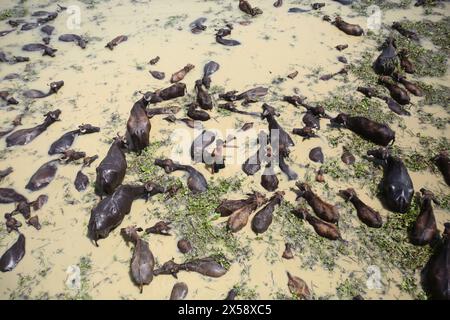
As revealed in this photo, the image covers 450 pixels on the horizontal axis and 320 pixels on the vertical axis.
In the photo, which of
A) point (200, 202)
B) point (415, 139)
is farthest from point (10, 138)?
point (415, 139)

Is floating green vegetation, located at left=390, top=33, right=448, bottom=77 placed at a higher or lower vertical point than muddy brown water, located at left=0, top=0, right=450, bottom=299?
higher

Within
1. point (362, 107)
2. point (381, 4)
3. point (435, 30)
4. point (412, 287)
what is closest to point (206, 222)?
point (412, 287)

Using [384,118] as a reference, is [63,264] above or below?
below

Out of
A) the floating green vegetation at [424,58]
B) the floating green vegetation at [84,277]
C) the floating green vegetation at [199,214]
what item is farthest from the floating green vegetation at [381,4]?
the floating green vegetation at [84,277]

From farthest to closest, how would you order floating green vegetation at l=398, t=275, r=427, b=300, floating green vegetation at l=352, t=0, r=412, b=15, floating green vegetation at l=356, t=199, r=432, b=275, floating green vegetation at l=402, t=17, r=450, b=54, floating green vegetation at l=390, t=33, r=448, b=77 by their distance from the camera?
floating green vegetation at l=352, t=0, r=412, b=15 < floating green vegetation at l=402, t=17, r=450, b=54 < floating green vegetation at l=390, t=33, r=448, b=77 < floating green vegetation at l=356, t=199, r=432, b=275 < floating green vegetation at l=398, t=275, r=427, b=300

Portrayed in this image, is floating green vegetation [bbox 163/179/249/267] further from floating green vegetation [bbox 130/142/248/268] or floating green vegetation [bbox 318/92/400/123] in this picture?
floating green vegetation [bbox 318/92/400/123]

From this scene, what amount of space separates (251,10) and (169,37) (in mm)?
2863

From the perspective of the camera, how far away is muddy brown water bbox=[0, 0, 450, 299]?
5.88 meters

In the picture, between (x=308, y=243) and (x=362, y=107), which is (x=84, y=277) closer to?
(x=308, y=243)

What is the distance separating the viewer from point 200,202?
686cm

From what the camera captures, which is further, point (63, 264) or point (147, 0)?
point (147, 0)

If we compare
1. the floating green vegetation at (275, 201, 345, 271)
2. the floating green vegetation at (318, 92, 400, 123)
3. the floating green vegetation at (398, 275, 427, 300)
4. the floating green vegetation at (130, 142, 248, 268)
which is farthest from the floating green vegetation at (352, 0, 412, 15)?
the floating green vegetation at (398, 275, 427, 300)

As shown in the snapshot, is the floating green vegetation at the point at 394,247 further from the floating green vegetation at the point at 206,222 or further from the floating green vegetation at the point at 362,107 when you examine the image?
the floating green vegetation at the point at 362,107
